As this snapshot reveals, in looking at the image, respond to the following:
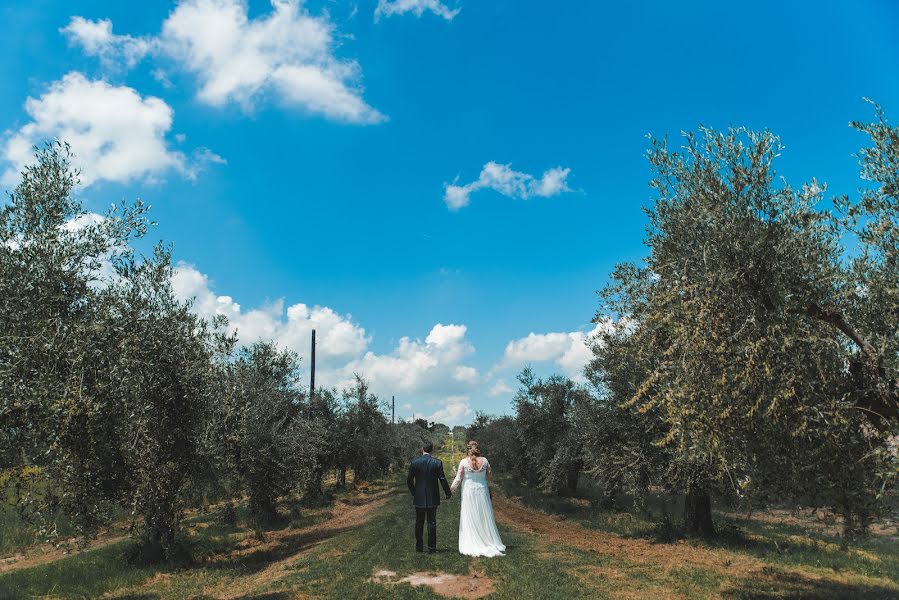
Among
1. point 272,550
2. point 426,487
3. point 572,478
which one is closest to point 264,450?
point 272,550

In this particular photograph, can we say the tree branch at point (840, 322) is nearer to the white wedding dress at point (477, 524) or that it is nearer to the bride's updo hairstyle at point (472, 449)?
the bride's updo hairstyle at point (472, 449)

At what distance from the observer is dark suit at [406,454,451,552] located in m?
16.7

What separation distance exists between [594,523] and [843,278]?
82.9 ft

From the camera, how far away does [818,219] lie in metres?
10.3

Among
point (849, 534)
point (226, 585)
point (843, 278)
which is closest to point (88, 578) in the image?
point (226, 585)

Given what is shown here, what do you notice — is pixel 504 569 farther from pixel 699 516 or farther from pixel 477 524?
pixel 699 516

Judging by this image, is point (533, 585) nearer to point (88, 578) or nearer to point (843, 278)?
point (843, 278)

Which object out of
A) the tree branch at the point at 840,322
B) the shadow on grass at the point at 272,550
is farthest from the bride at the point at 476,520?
the tree branch at the point at 840,322

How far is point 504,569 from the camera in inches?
589

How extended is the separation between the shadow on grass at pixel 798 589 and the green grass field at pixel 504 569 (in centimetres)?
3

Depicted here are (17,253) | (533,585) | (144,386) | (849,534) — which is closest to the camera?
(849,534)

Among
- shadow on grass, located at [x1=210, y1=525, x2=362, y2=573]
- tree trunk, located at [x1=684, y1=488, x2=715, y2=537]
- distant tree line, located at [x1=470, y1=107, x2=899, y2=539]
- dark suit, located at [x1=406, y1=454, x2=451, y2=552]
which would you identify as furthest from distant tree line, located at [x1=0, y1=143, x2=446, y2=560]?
tree trunk, located at [x1=684, y1=488, x2=715, y2=537]

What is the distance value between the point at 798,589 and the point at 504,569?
7.26 metres

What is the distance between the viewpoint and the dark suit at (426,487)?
54.8 ft
